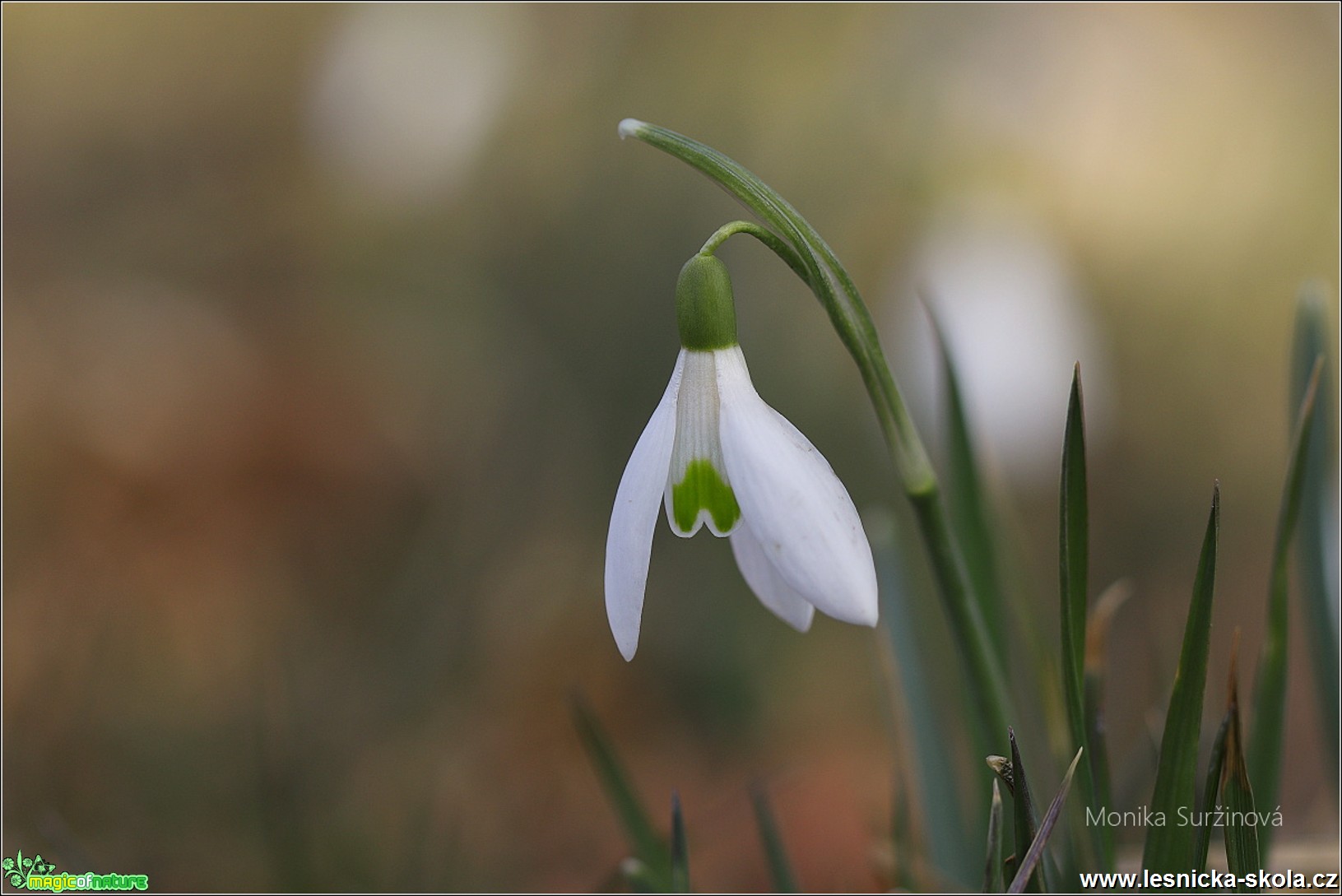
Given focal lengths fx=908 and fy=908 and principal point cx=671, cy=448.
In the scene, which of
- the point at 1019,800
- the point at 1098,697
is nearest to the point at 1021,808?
the point at 1019,800

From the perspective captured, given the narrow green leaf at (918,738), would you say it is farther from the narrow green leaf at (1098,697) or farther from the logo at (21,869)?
the logo at (21,869)

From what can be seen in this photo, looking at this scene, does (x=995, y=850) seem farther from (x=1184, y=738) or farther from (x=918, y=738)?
(x=918, y=738)

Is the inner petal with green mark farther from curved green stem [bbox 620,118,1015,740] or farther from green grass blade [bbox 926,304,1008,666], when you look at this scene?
green grass blade [bbox 926,304,1008,666]

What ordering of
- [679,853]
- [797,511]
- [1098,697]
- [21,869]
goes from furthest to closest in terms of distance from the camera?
[21,869] → [1098,697] → [679,853] → [797,511]

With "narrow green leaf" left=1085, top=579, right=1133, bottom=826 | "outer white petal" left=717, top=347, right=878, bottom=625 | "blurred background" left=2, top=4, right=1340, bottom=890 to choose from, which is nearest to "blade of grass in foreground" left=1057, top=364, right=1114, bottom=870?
"narrow green leaf" left=1085, top=579, right=1133, bottom=826

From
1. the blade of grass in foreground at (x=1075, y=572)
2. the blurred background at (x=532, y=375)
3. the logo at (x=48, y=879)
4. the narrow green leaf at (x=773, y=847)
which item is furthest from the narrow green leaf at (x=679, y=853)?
the logo at (x=48, y=879)
